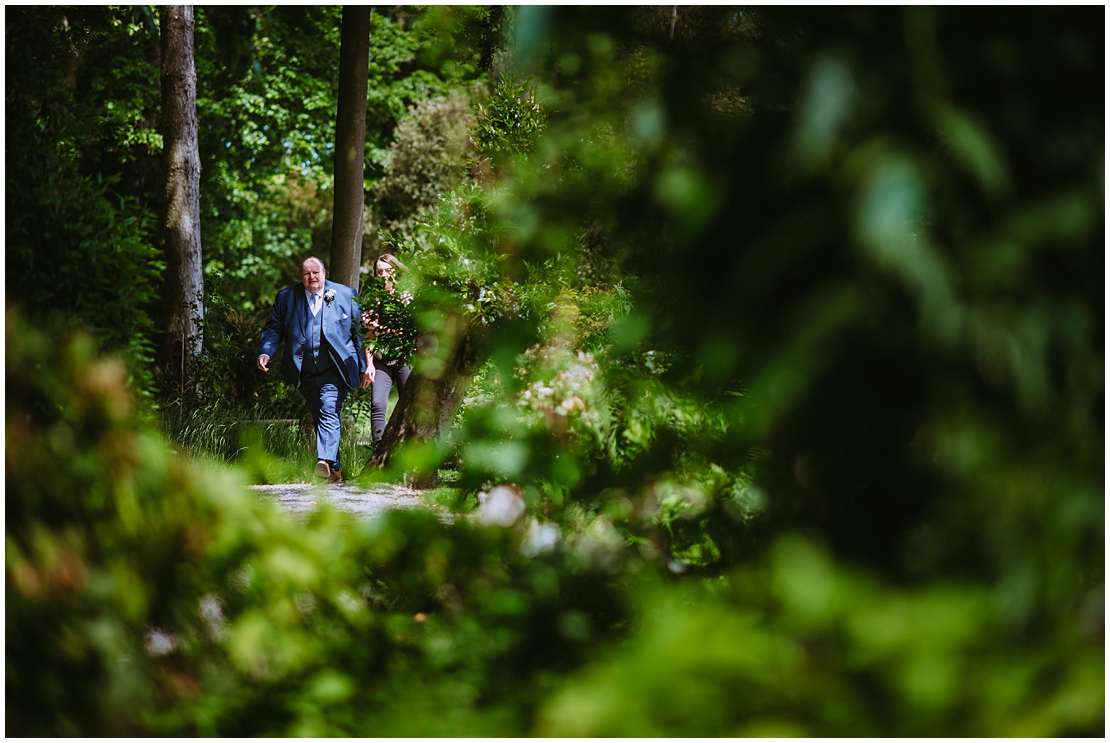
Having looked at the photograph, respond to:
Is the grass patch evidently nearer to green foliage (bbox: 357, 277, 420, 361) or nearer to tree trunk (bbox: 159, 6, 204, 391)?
green foliage (bbox: 357, 277, 420, 361)

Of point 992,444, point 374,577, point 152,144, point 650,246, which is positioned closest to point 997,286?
point 992,444

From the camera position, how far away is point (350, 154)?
31.0 ft

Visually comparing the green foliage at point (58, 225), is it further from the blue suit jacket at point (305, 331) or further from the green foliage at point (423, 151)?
the green foliage at point (423, 151)

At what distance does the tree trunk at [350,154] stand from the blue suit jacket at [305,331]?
1.94 metres

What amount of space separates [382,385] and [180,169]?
18.1ft

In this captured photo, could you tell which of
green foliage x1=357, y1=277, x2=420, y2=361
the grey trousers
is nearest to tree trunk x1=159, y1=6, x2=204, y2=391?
the grey trousers

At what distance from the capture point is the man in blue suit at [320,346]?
711cm

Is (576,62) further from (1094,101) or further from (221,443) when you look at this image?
(221,443)

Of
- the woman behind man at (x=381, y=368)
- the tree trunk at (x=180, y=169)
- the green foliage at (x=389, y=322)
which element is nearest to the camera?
the green foliage at (x=389, y=322)

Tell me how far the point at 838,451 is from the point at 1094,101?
0.79 metres

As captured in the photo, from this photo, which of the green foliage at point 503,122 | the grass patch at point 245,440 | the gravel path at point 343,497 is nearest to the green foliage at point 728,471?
the green foliage at point 503,122

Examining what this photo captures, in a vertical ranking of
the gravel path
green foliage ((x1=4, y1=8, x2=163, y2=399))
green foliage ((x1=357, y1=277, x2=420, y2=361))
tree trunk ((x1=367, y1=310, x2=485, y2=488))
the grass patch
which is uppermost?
green foliage ((x1=4, y1=8, x2=163, y2=399))

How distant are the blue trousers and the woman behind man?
1.26ft

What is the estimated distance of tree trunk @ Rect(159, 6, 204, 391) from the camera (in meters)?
10.8
